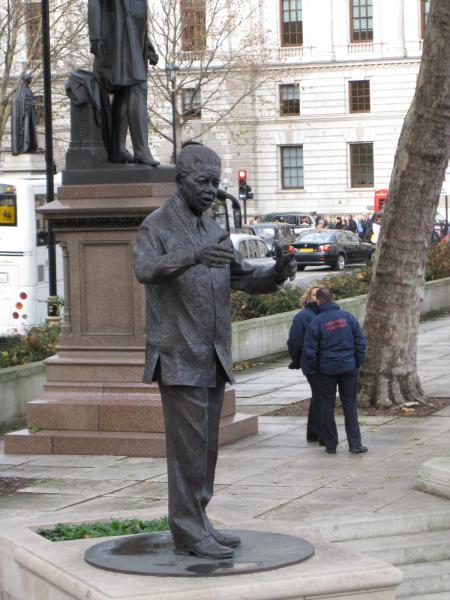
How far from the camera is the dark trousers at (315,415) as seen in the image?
1275cm

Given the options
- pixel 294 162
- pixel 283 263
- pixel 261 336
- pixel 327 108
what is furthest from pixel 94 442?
pixel 294 162

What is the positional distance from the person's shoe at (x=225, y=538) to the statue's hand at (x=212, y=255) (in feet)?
4.90

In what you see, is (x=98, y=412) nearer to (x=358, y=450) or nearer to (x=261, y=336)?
(x=358, y=450)

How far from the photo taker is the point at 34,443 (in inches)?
517

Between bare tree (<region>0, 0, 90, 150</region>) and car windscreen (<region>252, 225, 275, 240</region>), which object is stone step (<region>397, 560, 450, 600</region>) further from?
car windscreen (<region>252, 225, 275, 240</region>)

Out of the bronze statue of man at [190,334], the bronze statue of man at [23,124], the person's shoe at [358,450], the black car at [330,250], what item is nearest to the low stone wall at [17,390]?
the person's shoe at [358,450]

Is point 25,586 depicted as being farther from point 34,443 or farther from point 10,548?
point 34,443

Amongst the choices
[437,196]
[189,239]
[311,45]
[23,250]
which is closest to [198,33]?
[311,45]

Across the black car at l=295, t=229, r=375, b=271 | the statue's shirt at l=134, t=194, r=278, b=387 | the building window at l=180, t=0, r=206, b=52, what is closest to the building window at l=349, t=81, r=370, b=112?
the building window at l=180, t=0, r=206, b=52

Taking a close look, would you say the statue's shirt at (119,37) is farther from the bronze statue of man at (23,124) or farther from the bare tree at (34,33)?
the bare tree at (34,33)

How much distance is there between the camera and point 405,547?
9.18 meters

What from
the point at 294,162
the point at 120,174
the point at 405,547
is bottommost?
the point at 405,547

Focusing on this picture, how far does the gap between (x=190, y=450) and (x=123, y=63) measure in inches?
293

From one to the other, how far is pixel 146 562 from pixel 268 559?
62 centimetres
